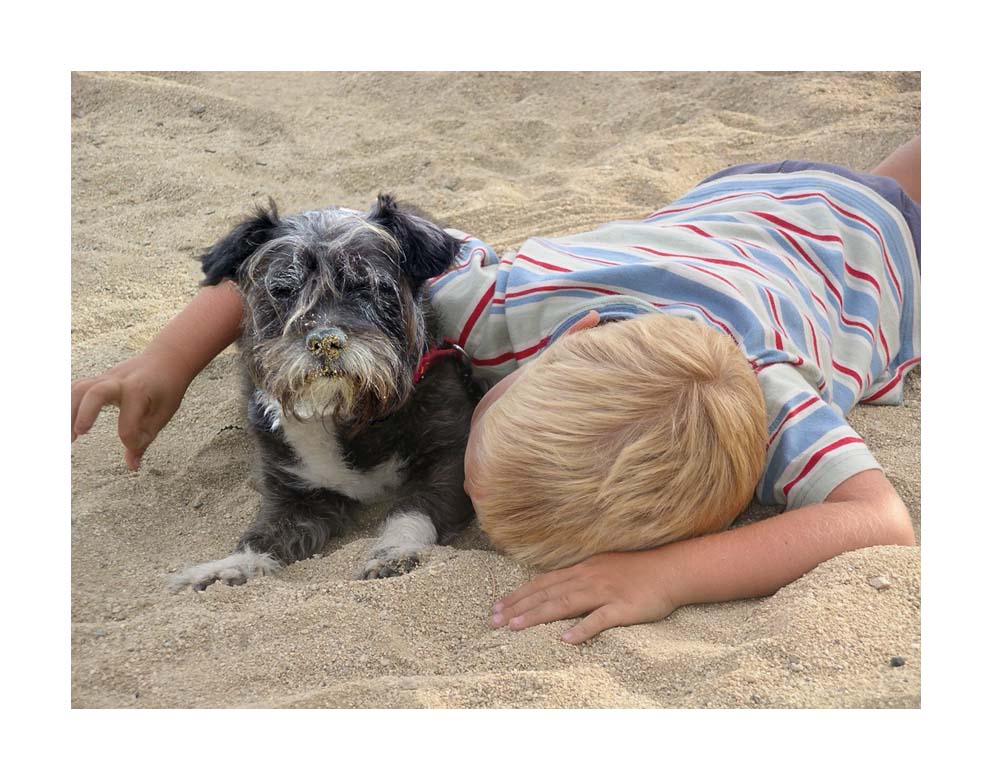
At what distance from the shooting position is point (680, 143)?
6156 millimetres

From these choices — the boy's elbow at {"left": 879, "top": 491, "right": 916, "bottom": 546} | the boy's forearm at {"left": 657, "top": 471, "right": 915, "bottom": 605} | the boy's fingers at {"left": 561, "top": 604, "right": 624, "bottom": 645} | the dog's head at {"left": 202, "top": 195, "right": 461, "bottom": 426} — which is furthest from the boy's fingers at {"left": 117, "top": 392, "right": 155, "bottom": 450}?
the boy's elbow at {"left": 879, "top": 491, "right": 916, "bottom": 546}

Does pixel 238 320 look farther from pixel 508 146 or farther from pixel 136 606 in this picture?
pixel 508 146

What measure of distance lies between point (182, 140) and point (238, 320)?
9.82 feet

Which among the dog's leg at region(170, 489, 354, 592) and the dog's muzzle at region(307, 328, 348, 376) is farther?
the dog's leg at region(170, 489, 354, 592)

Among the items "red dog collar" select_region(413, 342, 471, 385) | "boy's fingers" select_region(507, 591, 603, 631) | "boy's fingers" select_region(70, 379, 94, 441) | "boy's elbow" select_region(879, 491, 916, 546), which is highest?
"red dog collar" select_region(413, 342, 471, 385)

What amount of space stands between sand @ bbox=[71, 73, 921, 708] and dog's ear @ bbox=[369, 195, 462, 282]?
2.86 feet

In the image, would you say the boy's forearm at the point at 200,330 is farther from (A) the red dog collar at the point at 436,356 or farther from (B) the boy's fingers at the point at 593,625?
(B) the boy's fingers at the point at 593,625

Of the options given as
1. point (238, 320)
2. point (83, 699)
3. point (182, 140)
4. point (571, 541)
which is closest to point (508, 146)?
point (182, 140)

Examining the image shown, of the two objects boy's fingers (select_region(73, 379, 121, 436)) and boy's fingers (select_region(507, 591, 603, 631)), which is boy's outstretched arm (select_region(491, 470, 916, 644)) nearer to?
boy's fingers (select_region(507, 591, 603, 631))

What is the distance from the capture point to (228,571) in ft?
10.5

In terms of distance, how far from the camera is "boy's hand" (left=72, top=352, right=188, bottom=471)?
3.40 m

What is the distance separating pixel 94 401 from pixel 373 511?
3.25 ft

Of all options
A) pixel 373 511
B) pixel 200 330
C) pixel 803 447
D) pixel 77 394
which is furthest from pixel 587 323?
pixel 77 394

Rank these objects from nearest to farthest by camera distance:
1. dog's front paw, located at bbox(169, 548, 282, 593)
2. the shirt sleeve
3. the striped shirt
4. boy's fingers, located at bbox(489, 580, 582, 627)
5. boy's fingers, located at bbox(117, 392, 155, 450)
A: 1. boy's fingers, located at bbox(489, 580, 582, 627)
2. the shirt sleeve
3. the striped shirt
4. dog's front paw, located at bbox(169, 548, 282, 593)
5. boy's fingers, located at bbox(117, 392, 155, 450)
